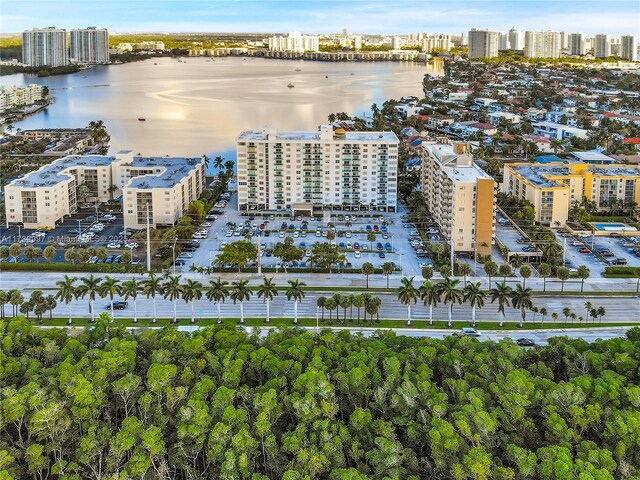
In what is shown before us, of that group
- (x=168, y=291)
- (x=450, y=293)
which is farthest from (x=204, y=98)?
(x=450, y=293)

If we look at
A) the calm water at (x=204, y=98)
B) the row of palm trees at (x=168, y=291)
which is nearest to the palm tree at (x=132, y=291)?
the row of palm trees at (x=168, y=291)

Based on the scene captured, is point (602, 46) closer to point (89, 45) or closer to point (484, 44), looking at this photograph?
point (484, 44)

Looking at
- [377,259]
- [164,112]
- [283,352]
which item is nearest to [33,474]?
[283,352]

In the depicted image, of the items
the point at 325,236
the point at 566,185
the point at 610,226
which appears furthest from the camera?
the point at 566,185

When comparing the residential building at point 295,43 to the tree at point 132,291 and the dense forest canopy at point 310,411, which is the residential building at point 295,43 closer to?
the tree at point 132,291

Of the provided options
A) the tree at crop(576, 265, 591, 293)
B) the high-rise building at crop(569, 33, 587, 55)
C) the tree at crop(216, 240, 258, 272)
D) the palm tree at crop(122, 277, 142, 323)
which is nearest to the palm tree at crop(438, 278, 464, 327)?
the tree at crop(576, 265, 591, 293)

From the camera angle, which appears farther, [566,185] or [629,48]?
[629,48]
